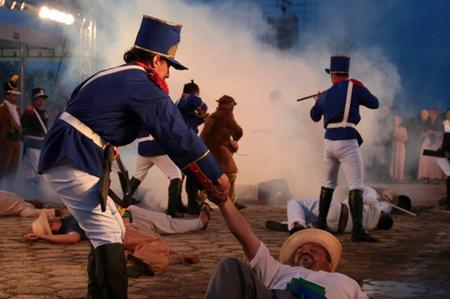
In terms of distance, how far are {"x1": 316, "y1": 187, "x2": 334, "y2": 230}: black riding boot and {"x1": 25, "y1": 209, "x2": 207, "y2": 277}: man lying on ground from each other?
2340 millimetres

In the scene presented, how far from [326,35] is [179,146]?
54.5 ft

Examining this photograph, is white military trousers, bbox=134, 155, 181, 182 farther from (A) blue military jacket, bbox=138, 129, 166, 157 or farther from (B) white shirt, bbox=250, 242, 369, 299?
(B) white shirt, bbox=250, 242, 369, 299

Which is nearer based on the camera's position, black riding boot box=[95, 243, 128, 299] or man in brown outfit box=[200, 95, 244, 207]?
black riding boot box=[95, 243, 128, 299]

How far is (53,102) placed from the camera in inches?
703

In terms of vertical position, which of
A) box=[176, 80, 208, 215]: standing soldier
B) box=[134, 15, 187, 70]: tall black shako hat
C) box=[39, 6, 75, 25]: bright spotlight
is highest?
box=[39, 6, 75, 25]: bright spotlight

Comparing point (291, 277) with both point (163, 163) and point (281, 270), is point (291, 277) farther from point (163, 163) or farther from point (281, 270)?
point (163, 163)

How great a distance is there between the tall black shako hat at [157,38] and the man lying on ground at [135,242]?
2407 millimetres

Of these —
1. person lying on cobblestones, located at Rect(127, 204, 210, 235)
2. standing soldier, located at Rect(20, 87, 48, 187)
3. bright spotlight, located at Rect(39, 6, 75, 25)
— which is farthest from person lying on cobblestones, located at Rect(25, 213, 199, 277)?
bright spotlight, located at Rect(39, 6, 75, 25)

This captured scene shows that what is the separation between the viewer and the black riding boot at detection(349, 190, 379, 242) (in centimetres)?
893

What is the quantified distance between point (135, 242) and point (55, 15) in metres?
7.98

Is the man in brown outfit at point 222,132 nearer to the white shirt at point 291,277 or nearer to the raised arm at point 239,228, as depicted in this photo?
the white shirt at point 291,277

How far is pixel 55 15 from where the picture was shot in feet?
46.9

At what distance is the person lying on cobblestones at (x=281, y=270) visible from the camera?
3.96 m

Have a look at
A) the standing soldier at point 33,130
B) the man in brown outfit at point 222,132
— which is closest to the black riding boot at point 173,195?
the man in brown outfit at point 222,132
